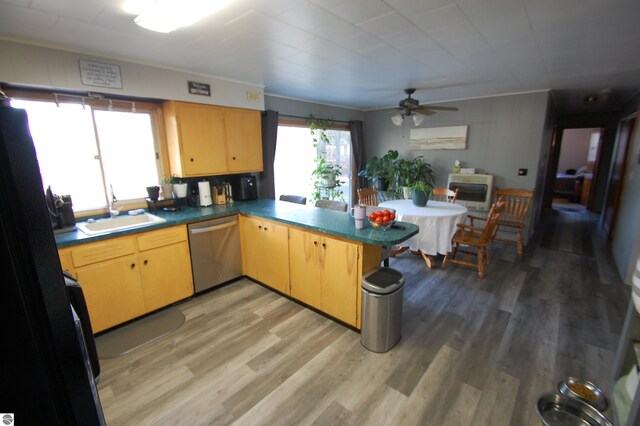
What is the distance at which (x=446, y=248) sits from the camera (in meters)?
3.51

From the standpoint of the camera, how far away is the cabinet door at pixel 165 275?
2.62 m

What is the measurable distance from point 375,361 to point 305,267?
99 centimetres

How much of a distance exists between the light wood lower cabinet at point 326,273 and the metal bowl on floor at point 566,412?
4.19 feet

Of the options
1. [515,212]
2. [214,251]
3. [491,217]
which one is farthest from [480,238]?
[214,251]

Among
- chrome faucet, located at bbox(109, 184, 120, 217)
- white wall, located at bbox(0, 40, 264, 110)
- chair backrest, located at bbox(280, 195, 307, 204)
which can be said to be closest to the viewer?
white wall, located at bbox(0, 40, 264, 110)

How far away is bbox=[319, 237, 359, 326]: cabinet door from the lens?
2.33 m

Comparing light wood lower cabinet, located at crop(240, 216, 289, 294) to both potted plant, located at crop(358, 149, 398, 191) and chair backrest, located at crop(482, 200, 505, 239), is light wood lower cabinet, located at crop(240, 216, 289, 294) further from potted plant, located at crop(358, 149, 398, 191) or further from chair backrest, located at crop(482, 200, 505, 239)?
potted plant, located at crop(358, 149, 398, 191)

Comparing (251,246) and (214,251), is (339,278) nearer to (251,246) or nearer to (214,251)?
(251,246)

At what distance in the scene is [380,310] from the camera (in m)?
2.16

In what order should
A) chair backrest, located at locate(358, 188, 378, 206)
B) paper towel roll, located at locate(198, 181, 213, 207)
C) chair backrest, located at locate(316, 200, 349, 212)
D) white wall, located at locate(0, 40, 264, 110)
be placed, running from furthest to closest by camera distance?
chair backrest, located at locate(358, 188, 378, 206), chair backrest, located at locate(316, 200, 349, 212), paper towel roll, located at locate(198, 181, 213, 207), white wall, located at locate(0, 40, 264, 110)

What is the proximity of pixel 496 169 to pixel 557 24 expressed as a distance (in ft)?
10.2

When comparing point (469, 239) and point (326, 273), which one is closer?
point (326, 273)

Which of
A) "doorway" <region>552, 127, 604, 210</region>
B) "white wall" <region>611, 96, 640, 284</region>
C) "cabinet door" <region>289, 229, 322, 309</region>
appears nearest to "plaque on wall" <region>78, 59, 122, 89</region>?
"cabinet door" <region>289, 229, 322, 309</region>

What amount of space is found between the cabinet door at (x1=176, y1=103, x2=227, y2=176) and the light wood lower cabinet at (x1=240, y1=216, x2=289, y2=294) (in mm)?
730
